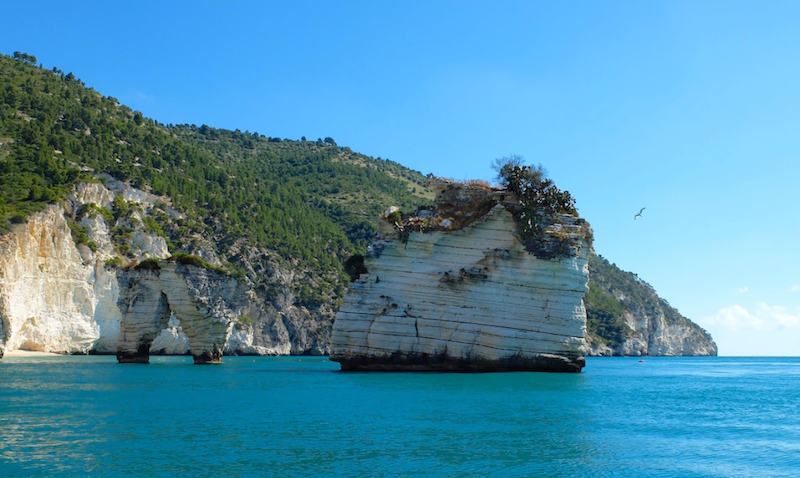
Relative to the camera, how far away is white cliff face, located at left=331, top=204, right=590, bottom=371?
36.8m

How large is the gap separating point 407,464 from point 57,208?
52.1 m

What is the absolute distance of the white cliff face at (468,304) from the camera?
36750 mm

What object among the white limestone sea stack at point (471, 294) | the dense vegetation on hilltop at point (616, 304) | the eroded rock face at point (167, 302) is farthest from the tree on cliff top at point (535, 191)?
the dense vegetation on hilltop at point (616, 304)

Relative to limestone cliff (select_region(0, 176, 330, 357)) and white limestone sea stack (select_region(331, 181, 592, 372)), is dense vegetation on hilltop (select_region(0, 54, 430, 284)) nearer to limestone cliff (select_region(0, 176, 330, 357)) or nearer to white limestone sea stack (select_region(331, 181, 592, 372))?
limestone cliff (select_region(0, 176, 330, 357))

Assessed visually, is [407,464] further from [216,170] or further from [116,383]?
[216,170]

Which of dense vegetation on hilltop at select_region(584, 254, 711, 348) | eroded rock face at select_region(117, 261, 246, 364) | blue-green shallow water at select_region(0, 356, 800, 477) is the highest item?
dense vegetation on hilltop at select_region(584, 254, 711, 348)

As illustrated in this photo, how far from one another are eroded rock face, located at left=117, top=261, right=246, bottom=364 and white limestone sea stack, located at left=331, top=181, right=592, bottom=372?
1423 cm

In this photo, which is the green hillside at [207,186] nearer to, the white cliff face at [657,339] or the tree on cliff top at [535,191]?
the white cliff face at [657,339]

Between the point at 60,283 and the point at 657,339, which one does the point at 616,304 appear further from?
the point at 60,283

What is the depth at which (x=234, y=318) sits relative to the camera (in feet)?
170

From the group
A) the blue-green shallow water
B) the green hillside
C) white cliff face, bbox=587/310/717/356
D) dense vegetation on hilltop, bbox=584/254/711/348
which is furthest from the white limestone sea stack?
white cliff face, bbox=587/310/717/356

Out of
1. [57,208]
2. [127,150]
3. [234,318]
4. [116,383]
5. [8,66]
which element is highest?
[8,66]

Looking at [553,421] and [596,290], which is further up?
[596,290]

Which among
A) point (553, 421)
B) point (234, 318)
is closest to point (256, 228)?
point (234, 318)
